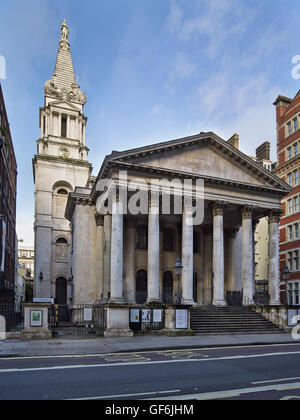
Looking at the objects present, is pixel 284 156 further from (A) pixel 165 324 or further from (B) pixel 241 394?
(B) pixel 241 394

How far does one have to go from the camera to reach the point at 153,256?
26312mm

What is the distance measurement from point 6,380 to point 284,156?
135ft

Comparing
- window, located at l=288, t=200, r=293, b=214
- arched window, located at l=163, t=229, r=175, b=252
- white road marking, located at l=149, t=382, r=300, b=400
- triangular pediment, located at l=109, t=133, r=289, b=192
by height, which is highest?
triangular pediment, located at l=109, t=133, r=289, b=192

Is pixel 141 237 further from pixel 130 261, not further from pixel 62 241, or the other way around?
pixel 62 241

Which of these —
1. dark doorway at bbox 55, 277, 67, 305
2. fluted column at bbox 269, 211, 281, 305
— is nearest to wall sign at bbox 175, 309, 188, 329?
fluted column at bbox 269, 211, 281, 305

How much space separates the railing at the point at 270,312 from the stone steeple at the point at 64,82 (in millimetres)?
31446

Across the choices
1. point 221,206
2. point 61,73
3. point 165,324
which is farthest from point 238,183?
point 61,73

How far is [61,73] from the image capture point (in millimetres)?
48969

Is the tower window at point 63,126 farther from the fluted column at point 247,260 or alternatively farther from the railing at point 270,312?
the railing at point 270,312

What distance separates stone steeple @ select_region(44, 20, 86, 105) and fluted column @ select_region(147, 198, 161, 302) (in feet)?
85.9

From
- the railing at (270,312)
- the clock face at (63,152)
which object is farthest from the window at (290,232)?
the clock face at (63,152)

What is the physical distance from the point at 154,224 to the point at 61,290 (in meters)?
19.2

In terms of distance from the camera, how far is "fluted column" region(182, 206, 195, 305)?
1061 inches

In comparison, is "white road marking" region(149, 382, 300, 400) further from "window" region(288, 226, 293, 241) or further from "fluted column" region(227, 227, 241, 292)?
"window" region(288, 226, 293, 241)
